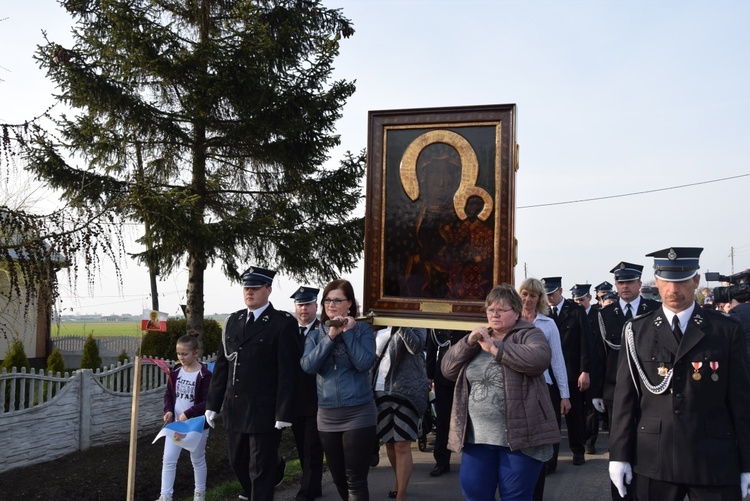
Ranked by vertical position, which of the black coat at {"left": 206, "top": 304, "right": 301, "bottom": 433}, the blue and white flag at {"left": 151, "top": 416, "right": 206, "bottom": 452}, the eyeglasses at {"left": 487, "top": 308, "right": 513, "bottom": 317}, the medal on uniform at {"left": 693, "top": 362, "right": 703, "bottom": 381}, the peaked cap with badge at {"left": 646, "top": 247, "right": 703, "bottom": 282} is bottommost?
the blue and white flag at {"left": 151, "top": 416, "right": 206, "bottom": 452}

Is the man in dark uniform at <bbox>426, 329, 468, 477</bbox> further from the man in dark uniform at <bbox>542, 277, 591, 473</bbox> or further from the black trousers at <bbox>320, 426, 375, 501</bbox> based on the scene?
the black trousers at <bbox>320, 426, 375, 501</bbox>

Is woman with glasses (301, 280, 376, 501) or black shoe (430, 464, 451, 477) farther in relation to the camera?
black shoe (430, 464, 451, 477)

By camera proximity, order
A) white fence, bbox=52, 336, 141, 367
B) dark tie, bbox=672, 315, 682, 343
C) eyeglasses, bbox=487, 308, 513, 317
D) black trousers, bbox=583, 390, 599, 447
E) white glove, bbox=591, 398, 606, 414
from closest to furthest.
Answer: dark tie, bbox=672, 315, 682, 343, eyeglasses, bbox=487, 308, 513, 317, white glove, bbox=591, 398, 606, 414, black trousers, bbox=583, 390, 599, 447, white fence, bbox=52, 336, 141, 367

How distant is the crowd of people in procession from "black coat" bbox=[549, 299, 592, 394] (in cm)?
2

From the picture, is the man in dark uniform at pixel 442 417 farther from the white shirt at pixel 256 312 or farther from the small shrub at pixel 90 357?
the small shrub at pixel 90 357

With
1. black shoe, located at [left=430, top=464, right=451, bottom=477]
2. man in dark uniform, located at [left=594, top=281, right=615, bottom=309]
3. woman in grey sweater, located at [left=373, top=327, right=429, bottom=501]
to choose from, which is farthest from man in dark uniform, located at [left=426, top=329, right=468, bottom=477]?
man in dark uniform, located at [left=594, top=281, right=615, bottom=309]

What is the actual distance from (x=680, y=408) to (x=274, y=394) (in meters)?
3.37

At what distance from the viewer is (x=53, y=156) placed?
12.2 m

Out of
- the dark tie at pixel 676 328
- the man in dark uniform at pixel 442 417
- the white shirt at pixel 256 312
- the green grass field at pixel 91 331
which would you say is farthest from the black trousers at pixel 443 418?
the dark tie at pixel 676 328

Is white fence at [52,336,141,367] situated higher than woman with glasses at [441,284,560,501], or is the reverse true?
woman with glasses at [441,284,560,501]

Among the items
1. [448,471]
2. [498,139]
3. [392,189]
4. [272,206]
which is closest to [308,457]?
[448,471]

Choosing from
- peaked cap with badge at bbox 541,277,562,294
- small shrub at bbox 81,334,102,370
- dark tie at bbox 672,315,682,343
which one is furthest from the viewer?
small shrub at bbox 81,334,102,370

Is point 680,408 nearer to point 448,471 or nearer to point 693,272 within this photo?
point 693,272

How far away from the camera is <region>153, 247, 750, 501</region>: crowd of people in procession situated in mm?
3672
